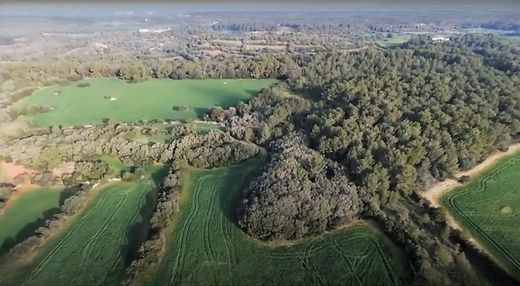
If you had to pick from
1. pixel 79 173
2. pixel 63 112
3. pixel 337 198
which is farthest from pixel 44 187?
pixel 337 198

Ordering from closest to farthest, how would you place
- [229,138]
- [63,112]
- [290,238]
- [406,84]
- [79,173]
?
[290,238]
[79,173]
[229,138]
[406,84]
[63,112]

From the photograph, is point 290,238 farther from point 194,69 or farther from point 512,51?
point 512,51

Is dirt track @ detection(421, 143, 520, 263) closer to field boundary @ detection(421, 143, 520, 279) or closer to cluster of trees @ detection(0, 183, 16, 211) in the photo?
field boundary @ detection(421, 143, 520, 279)

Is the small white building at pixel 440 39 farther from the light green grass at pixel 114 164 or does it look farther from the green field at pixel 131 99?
the light green grass at pixel 114 164

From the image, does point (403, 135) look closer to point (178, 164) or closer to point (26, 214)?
point (178, 164)

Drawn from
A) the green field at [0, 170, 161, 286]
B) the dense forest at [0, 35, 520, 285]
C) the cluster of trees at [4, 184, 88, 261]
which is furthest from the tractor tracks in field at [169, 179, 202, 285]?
the cluster of trees at [4, 184, 88, 261]

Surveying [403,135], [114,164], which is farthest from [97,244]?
[403,135]

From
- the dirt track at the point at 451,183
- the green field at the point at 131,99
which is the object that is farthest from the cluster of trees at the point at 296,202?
the green field at the point at 131,99
